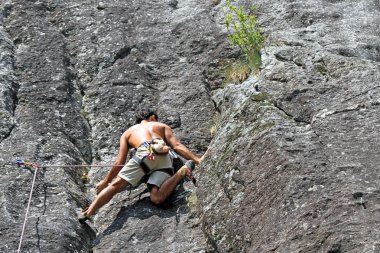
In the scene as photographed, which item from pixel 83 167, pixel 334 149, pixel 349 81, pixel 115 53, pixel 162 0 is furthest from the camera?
pixel 162 0

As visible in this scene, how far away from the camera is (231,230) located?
9258mm

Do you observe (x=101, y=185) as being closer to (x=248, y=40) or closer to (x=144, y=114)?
(x=144, y=114)

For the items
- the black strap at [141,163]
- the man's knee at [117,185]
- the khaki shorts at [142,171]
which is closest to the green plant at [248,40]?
the khaki shorts at [142,171]

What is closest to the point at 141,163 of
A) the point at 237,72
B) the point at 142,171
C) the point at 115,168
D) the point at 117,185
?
the point at 142,171

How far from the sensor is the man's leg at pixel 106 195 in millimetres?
10617

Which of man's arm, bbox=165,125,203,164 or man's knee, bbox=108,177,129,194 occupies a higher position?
man's knee, bbox=108,177,129,194

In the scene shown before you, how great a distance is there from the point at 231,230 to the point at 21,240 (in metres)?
2.87

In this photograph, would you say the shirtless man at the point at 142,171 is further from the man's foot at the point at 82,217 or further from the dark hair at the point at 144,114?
the dark hair at the point at 144,114

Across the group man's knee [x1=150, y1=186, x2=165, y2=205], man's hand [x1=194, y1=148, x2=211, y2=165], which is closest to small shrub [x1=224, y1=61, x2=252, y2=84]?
man's hand [x1=194, y1=148, x2=211, y2=165]

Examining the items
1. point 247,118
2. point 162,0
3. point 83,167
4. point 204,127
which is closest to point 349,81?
point 247,118

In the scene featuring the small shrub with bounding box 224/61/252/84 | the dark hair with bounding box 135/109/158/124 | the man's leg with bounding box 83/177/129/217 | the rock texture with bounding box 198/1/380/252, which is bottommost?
the small shrub with bounding box 224/61/252/84

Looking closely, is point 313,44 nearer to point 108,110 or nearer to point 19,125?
point 108,110

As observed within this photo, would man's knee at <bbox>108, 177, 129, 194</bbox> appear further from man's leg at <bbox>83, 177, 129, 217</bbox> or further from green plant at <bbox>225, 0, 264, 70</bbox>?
green plant at <bbox>225, 0, 264, 70</bbox>

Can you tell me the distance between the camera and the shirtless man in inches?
422
